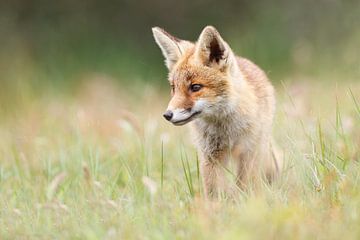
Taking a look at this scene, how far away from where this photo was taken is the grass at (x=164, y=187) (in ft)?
11.9

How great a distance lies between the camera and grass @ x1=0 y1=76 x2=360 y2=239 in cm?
361

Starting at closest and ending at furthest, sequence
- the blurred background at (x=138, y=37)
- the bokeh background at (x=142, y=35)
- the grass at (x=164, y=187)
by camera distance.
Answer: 1. the grass at (x=164, y=187)
2. the blurred background at (x=138, y=37)
3. the bokeh background at (x=142, y=35)

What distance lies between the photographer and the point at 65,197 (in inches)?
202

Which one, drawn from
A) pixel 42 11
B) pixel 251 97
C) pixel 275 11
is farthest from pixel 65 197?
pixel 42 11

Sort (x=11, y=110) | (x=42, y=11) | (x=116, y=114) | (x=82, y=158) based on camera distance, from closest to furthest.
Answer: (x=82, y=158)
(x=11, y=110)
(x=116, y=114)
(x=42, y=11)

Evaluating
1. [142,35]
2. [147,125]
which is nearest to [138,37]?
[142,35]

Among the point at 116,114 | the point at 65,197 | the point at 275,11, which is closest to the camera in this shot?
the point at 65,197

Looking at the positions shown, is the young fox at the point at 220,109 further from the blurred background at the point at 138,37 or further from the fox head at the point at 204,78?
the blurred background at the point at 138,37

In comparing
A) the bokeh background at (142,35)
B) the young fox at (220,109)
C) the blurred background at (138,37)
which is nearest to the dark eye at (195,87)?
the young fox at (220,109)

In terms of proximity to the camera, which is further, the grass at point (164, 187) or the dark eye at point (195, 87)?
the dark eye at point (195, 87)

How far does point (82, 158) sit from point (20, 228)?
6.12ft

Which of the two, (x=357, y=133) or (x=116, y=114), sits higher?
(x=357, y=133)

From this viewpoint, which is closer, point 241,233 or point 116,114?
point 241,233

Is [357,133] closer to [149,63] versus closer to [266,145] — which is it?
[266,145]
